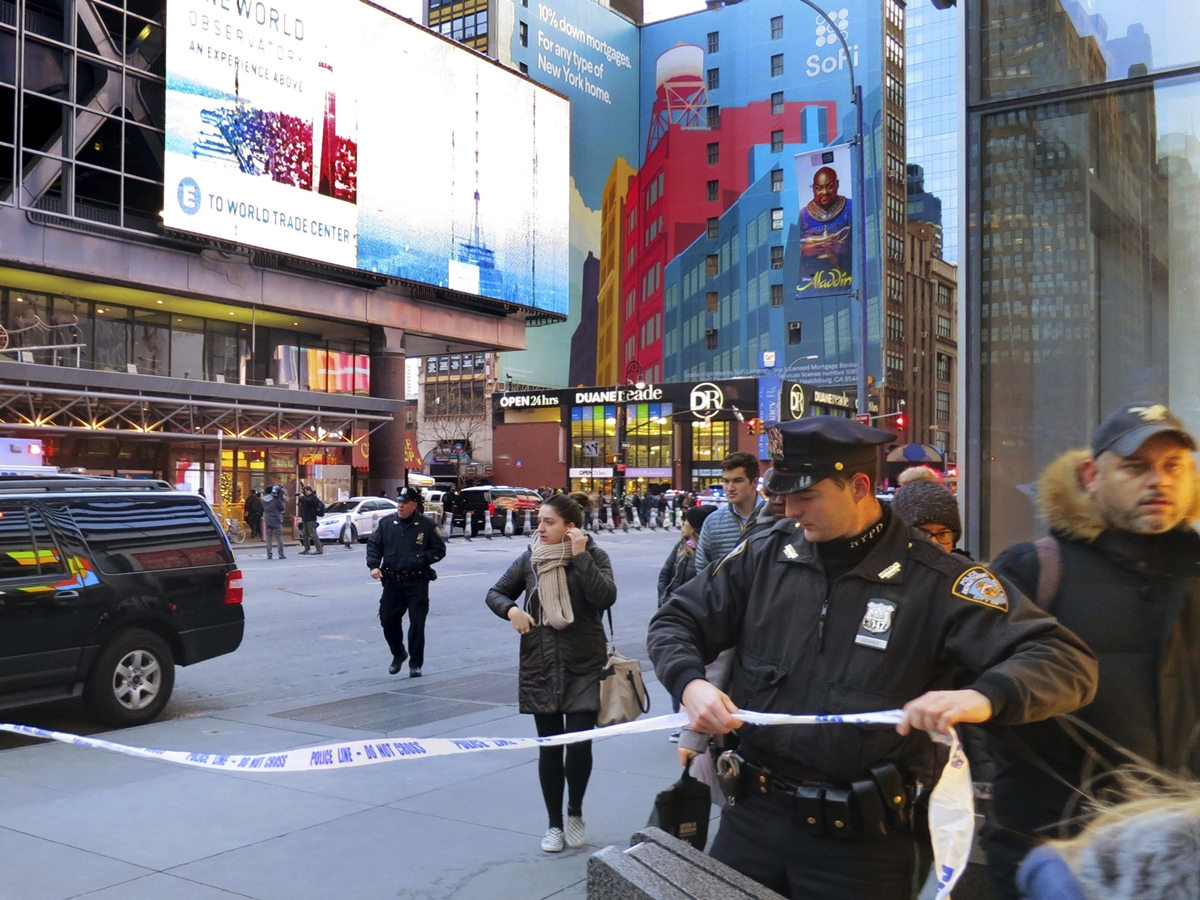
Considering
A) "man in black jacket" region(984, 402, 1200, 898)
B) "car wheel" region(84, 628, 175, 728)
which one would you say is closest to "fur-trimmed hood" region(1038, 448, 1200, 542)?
"man in black jacket" region(984, 402, 1200, 898)

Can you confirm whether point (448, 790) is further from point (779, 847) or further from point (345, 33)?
point (345, 33)

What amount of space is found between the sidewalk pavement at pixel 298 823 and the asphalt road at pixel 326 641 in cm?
165

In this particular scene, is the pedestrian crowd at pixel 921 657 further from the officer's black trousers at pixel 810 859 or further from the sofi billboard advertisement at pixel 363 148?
the sofi billboard advertisement at pixel 363 148

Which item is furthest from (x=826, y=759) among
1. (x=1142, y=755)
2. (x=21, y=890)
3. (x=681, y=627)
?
A: (x=21, y=890)

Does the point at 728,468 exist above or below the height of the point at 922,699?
above

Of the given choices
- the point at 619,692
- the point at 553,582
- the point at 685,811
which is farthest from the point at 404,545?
the point at 685,811

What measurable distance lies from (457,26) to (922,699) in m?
90.0

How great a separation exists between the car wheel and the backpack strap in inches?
297

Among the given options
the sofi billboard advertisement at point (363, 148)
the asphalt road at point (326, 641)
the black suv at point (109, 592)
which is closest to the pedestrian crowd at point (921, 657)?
the black suv at point (109, 592)

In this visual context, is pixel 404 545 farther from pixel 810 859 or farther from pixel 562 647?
pixel 810 859

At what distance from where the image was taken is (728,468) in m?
7.19

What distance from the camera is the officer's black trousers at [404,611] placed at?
1077 centimetres

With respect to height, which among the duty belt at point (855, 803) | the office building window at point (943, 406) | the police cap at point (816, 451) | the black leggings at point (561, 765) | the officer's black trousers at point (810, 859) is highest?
the office building window at point (943, 406)

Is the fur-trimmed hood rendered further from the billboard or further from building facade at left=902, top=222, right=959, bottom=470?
building facade at left=902, top=222, right=959, bottom=470
